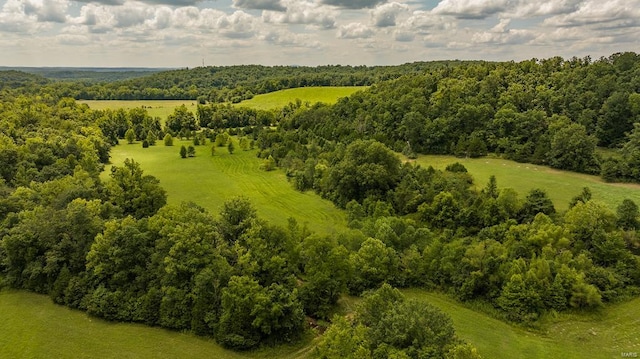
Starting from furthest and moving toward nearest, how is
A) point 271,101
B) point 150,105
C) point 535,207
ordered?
point 150,105 < point 271,101 < point 535,207

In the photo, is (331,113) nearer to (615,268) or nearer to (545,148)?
(545,148)

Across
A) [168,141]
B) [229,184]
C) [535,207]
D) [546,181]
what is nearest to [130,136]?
[168,141]

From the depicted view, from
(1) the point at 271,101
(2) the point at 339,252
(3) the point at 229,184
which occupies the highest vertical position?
(1) the point at 271,101

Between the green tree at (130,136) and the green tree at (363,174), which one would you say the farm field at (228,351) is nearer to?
the green tree at (363,174)

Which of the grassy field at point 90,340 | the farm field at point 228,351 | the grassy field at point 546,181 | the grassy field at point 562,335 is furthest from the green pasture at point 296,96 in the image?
the grassy field at point 90,340

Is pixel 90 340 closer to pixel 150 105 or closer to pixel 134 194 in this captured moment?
pixel 134 194

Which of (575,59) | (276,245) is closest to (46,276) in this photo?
(276,245)
